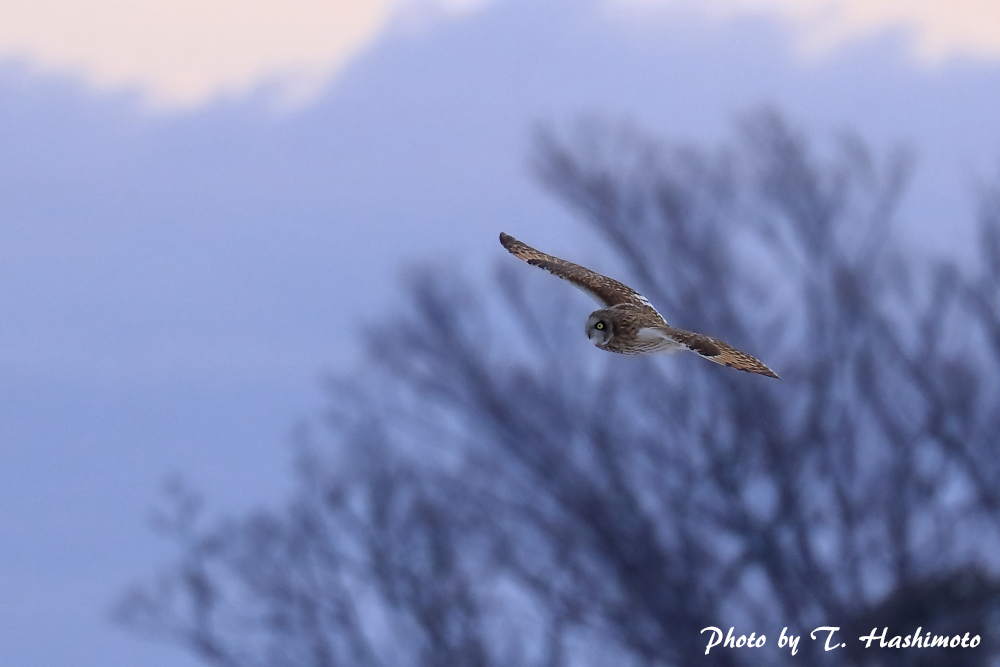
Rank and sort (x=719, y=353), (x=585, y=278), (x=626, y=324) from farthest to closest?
(x=585, y=278) → (x=626, y=324) → (x=719, y=353)

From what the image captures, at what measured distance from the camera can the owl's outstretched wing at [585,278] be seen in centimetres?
740

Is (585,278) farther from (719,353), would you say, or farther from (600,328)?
(719,353)

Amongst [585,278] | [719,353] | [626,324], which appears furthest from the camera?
[585,278]

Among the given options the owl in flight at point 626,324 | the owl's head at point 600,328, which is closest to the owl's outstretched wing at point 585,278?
the owl in flight at point 626,324

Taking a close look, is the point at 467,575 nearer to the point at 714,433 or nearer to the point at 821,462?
the point at 714,433

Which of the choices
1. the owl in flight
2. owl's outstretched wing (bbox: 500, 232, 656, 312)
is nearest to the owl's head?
the owl in flight

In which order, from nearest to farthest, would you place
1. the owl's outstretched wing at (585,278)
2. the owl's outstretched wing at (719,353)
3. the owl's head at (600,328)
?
the owl's outstretched wing at (719,353) < the owl's head at (600,328) < the owl's outstretched wing at (585,278)

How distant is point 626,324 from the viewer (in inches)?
267

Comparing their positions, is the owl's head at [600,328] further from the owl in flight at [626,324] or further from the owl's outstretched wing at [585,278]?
the owl's outstretched wing at [585,278]

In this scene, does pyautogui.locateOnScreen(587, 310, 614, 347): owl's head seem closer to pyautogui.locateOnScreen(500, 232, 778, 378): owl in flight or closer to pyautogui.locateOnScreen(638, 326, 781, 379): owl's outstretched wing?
pyautogui.locateOnScreen(500, 232, 778, 378): owl in flight

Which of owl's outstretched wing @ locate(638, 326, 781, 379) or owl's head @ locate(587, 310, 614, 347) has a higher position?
owl's head @ locate(587, 310, 614, 347)

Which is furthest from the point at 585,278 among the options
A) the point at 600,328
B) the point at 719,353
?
the point at 719,353

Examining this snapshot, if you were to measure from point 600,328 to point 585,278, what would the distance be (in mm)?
799

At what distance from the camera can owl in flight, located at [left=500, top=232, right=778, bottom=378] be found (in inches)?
225
